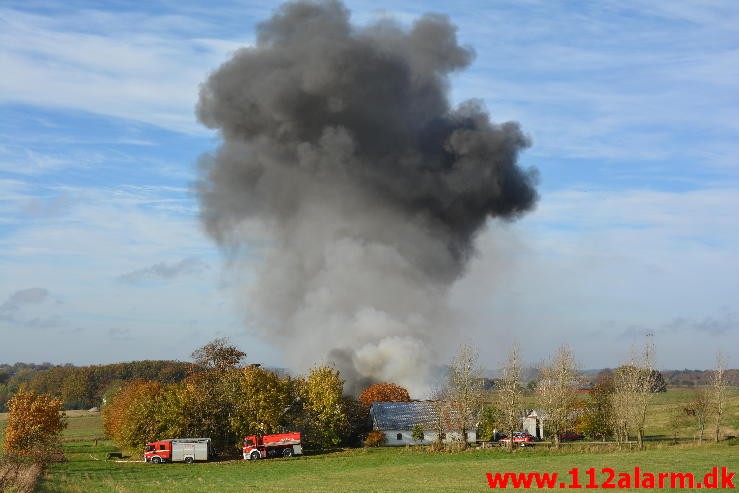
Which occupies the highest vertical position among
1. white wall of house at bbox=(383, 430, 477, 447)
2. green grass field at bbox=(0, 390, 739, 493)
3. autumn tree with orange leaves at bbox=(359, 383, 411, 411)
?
autumn tree with orange leaves at bbox=(359, 383, 411, 411)

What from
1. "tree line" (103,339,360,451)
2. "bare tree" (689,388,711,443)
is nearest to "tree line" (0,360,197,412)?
"tree line" (103,339,360,451)

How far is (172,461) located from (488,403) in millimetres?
30337

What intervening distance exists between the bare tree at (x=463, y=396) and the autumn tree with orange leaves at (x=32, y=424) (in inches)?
1068

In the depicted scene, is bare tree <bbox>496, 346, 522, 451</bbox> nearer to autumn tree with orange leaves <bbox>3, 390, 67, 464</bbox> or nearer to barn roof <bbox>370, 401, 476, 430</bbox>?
barn roof <bbox>370, 401, 476, 430</bbox>

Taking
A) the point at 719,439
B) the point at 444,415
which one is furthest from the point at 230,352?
the point at 719,439

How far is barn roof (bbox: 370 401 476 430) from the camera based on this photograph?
218 feet

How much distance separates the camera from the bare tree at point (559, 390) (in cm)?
5728

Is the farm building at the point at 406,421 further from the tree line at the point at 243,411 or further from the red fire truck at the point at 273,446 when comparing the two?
the red fire truck at the point at 273,446

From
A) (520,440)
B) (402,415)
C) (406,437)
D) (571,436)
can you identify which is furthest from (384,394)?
(520,440)

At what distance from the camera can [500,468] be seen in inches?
1571

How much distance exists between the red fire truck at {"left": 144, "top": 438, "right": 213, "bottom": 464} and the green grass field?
1631 millimetres

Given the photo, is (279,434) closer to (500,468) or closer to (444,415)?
(444,415)

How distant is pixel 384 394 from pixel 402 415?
9473mm

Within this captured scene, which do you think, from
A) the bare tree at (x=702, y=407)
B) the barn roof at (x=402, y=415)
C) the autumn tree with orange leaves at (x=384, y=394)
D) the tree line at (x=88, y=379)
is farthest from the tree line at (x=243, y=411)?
the tree line at (x=88, y=379)
